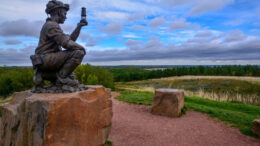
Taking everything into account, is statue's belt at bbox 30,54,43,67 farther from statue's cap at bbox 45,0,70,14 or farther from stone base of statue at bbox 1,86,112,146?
statue's cap at bbox 45,0,70,14

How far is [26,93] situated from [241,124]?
731 centimetres

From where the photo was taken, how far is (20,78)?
17109mm

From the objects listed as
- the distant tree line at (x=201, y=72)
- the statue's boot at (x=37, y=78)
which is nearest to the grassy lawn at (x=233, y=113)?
the statue's boot at (x=37, y=78)

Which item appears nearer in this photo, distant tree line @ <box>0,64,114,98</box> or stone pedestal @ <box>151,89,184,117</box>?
stone pedestal @ <box>151,89,184,117</box>

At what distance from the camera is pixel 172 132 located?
243 inches

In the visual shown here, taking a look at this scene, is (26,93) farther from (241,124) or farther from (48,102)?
(241,124)

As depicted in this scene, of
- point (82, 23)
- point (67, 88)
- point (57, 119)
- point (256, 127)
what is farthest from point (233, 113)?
point (57, 119)

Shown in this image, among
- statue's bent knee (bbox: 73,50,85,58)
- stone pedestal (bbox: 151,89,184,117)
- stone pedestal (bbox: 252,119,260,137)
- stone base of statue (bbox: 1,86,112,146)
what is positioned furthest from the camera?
stone pedestal (bbox: 151,89,184,117)

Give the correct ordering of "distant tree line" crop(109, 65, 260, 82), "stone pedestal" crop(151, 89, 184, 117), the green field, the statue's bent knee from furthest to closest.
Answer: "distant tree line" crop(109, 65, 260, 82), the green field, "stone pedestal" crop(151, 89, 184, 117), the statue's bent knee

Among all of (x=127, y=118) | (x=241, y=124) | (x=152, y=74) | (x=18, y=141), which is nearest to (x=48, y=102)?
(x=18, y=141)

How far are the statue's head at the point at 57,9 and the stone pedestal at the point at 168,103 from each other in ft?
18.3

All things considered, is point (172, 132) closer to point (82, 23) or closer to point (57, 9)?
point (82, 23)

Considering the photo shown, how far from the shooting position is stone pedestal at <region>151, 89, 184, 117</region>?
26.2ft

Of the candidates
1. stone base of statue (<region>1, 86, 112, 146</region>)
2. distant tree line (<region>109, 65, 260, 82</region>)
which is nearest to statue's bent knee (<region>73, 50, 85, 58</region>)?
stone base of statue (<region>1, 86, 112, 146</region>)
